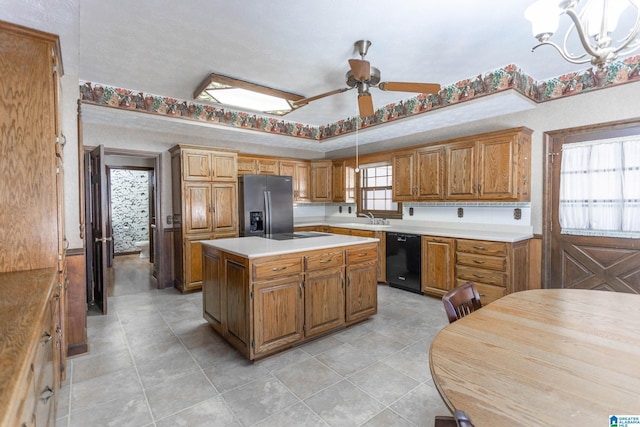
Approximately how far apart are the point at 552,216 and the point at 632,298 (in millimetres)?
2391

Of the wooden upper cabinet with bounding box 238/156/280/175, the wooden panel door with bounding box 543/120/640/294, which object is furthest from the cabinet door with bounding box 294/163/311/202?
the wooden panel door with bounding box 543/120/640/294

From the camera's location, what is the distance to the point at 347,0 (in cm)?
221

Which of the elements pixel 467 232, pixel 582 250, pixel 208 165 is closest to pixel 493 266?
pixel 467 232

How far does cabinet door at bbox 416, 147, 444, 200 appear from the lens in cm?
434

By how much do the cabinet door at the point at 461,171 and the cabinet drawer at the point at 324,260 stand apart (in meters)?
2.13

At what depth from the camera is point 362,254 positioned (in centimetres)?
316

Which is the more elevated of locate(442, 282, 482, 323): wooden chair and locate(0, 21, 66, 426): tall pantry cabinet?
locate(0, 21, 66, 426): tall pantry cabinet

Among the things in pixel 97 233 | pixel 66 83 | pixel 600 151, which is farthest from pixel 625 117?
pixel 97 233

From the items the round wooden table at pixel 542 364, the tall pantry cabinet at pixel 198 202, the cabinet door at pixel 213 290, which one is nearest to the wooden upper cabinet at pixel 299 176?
the tall pantry cabinet at pixel 198 202

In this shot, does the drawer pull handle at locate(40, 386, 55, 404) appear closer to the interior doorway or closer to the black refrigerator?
the interior doorway

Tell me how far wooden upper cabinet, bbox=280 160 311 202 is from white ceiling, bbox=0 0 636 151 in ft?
6.83

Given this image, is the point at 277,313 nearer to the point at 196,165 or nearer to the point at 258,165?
the point at 196,165

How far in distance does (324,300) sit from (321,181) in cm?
366

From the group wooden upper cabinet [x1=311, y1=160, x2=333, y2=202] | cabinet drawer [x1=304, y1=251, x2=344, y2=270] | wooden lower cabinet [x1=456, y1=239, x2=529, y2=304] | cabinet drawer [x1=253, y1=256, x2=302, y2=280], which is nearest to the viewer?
cabinet drawer [x1=253, y1=256, x2=302, y2=280]
